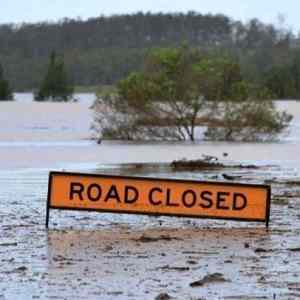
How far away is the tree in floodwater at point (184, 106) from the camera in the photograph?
45.8m

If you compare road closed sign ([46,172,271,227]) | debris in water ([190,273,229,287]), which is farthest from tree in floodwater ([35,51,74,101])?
debris in water ([190,273,229,287])

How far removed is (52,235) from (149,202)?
1.34 m

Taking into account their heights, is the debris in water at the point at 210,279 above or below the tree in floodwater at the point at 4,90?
below

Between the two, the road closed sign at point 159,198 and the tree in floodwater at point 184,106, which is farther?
the tree in floodwater at point 184,106

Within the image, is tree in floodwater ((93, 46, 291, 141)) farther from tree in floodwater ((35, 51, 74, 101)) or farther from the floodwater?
tree in floodwater ((35, 51, 74, 101))

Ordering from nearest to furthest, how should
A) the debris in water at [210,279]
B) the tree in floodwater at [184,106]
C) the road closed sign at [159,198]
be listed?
the debris in water at [210,279] → the road closed sign at [159,198] → the tree in floodwater at [184,106]

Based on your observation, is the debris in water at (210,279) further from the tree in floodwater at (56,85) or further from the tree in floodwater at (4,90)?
the tree in floodwater at (4,90)

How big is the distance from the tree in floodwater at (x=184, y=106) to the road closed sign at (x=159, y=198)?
3179 centimetres

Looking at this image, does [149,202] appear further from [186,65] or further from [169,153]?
[186,65]

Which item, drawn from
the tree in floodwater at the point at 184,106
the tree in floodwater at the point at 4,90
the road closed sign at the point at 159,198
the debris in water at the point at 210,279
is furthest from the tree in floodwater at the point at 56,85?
the debris in water at the point at 210,279

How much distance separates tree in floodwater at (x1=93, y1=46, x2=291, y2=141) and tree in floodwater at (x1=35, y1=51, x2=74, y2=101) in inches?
2344

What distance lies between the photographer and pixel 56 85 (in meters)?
A: 106

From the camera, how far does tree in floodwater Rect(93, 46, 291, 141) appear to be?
150 feet

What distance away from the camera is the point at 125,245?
1209cm
